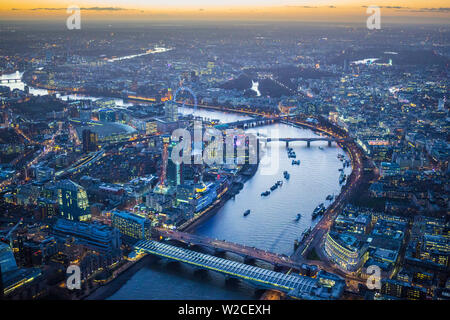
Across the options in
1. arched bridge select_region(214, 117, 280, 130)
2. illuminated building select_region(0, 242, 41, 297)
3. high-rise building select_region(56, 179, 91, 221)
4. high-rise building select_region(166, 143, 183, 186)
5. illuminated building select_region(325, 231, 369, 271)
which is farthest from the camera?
arched bridge select_region(214, 117, 280, 130)

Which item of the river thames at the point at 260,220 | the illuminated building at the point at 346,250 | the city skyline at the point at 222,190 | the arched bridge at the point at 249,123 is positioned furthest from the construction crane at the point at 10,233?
the arched bridge at the point at 249,123

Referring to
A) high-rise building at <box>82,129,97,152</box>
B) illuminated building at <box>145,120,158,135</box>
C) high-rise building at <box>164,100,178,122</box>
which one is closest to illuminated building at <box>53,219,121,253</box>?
high-rise building at <box>82,129,97,152</box>

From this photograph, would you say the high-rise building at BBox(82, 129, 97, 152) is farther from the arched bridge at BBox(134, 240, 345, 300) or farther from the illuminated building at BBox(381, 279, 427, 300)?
the illuminated building at BBox(381, 279, 427, 300)

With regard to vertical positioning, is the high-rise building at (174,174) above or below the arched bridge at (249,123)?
below

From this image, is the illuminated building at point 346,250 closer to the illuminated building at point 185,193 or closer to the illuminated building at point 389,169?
the illuminated building at point 185,193

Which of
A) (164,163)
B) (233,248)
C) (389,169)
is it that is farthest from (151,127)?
(233,248)

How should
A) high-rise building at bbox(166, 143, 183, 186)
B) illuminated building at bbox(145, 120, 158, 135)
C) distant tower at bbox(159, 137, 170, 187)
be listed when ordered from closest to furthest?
high-rise building at bbox(166, 143, 183, 186), distant tower at bbox(159, 137, 170, 187), illuminated building at bbox(145, 120, 158, 135)
